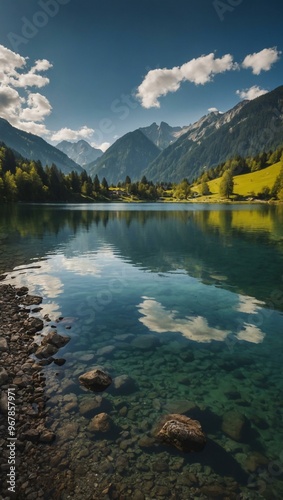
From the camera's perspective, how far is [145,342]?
55.6 feet

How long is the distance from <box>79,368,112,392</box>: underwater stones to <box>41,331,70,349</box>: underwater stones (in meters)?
3.80

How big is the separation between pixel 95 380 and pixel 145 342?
4.95 m

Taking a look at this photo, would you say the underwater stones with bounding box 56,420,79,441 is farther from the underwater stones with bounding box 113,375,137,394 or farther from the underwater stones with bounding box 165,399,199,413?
the underwater stones with bounding box 165,399,199,413

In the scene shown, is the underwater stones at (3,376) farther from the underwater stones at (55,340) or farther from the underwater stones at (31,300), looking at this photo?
the underwater stones at (31,300)

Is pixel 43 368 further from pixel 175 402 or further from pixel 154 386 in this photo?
pixel 175 402

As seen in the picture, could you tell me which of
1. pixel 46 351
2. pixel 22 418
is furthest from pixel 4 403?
pixel 46 351

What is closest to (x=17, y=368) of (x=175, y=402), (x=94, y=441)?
(x=94, y=441)

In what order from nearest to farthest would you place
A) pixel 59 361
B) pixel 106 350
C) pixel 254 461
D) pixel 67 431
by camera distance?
1. pixel 254 461
2. pixel 67 431
3. pixel 59 361
4. pixel 106 350

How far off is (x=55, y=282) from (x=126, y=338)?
47.0 feet

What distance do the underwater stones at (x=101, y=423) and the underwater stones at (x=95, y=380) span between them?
73.5 inches

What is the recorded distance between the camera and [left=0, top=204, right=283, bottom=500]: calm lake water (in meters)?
8.58

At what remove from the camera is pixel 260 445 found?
31.7 feet

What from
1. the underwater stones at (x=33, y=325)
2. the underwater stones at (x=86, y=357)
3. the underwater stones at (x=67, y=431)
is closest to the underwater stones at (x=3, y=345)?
the underwater stones at (x=33, y=325)

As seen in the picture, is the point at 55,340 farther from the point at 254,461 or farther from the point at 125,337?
the point at 254,461
